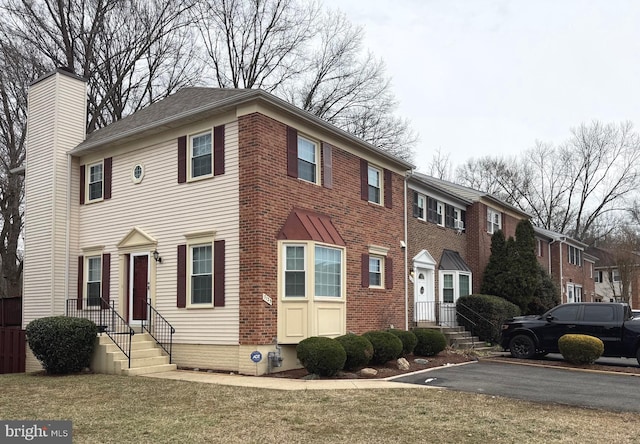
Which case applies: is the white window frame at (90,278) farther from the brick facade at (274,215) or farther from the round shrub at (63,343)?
the brick facade at (274,215)

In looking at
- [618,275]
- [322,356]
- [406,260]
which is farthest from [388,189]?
[618,275]

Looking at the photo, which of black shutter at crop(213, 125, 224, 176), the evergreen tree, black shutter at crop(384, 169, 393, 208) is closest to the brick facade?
black shutter at crop(213, 125, 224, 176)

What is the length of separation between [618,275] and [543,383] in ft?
132

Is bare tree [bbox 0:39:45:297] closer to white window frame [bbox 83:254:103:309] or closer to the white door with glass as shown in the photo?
white window frame [bbox 83:254:103:309]

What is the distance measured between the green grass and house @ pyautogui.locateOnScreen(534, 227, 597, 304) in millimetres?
24407

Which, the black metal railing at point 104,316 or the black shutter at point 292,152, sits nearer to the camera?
the black shutter at point 292,152

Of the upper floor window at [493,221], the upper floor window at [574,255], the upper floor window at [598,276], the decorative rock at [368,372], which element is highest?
the upper floor window at [493,221]

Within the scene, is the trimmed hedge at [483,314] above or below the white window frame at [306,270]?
below

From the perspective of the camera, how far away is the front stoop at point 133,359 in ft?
44.9

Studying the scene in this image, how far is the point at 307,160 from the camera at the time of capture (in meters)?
15.5

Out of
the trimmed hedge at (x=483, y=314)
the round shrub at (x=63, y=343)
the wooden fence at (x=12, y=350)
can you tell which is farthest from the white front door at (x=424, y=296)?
the wooden fence at (x=12, y=350)

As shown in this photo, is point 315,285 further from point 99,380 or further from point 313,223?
point 99,380

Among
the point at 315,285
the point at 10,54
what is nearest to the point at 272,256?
the point at 315,285

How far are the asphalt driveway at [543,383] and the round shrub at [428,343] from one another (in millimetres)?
1436
